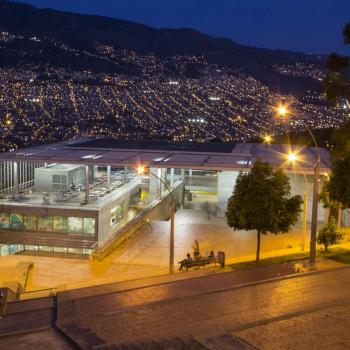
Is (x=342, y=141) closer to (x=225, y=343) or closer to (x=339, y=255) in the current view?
(x=339, y=255)

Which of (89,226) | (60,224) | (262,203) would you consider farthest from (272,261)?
(60,224)

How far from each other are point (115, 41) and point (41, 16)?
96.6 feet

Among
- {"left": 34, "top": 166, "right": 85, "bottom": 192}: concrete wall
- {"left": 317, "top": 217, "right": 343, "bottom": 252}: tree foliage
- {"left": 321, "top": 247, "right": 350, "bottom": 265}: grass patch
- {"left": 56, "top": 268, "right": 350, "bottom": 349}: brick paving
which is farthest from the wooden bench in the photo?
{"left": 34, "top": 166, "right": 85, "bottom": 192}: concrete wall

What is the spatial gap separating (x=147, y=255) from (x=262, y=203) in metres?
5.99

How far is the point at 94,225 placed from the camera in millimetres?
27531

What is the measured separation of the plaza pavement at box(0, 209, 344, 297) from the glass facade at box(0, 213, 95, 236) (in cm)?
299

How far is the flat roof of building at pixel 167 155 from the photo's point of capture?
30.5 metres

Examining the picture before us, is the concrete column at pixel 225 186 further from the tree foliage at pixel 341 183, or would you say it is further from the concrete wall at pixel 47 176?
the tree foliage at pixel 341 183

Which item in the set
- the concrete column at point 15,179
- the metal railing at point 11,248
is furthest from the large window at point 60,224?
the concrete column at point 15,179

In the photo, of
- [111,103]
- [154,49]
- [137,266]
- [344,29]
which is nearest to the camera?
[137,266]

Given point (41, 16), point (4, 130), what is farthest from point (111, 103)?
point (41, 16)

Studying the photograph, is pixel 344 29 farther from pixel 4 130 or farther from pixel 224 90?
pixel 224 90

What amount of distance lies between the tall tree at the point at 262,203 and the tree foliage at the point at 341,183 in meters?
3.07

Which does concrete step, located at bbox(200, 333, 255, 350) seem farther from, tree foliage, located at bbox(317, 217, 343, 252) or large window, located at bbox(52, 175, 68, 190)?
large window, located at bbox(52, 175, 68, 190)
